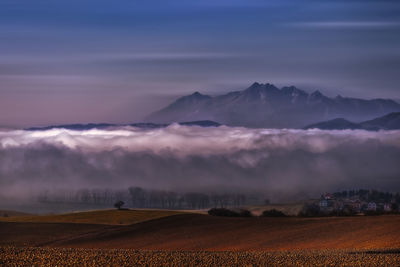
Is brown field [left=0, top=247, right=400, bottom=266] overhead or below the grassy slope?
below

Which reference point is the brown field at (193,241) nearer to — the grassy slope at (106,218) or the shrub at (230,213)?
the grassy slope at (106,218)

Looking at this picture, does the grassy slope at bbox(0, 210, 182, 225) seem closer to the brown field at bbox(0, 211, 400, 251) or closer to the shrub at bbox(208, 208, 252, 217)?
the brown field at bbox(0, 211, 400, 251)

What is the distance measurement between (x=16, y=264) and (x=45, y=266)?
6.49 ft

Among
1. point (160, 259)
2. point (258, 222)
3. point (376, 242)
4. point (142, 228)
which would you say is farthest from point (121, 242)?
point (160, 259)

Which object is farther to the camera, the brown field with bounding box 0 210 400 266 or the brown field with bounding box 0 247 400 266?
the brown field with bounding box 0 210 400 266

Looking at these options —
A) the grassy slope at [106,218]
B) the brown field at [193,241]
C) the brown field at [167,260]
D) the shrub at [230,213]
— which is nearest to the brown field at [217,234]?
the brown field at [193,241]

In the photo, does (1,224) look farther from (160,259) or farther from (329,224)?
(160,259)

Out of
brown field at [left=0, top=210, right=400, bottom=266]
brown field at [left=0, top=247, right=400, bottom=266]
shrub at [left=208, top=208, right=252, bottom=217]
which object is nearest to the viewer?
brown field at [left=0, top=247, right=400, bottom=266]

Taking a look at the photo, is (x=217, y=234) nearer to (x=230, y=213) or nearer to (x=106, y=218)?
(x=230, y=213)

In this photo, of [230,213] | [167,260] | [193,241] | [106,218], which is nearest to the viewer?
[167,260]

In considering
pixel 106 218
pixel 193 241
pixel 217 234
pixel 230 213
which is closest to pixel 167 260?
pixel 193 241

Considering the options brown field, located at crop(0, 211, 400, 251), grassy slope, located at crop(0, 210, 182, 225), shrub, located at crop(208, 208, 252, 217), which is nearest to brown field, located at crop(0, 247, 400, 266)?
brown field, located at crop(0, 211, 400, 251)

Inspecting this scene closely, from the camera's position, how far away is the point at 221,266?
38.1m

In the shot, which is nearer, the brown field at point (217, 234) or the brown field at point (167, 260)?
the brown field at point (167, 260)
